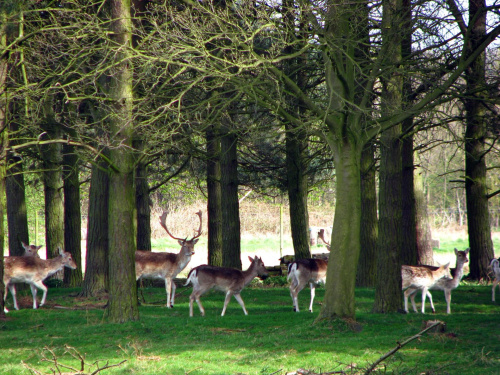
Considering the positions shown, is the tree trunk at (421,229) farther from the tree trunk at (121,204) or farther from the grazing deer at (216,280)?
the tree trunk at (121,204)

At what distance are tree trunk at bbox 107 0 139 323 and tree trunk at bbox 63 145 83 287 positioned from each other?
6.01m

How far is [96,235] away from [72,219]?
289 centimetres

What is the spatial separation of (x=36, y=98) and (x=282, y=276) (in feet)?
31.3

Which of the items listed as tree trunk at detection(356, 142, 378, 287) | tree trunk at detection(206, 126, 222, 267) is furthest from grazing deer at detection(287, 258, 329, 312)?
tree trunk at detection(206, 126, 222, 267)

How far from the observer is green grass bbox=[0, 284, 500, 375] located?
7.52m

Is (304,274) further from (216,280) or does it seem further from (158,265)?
(158,265)

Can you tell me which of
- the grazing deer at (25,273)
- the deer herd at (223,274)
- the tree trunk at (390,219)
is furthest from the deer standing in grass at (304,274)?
the grazing deer at (25,273)

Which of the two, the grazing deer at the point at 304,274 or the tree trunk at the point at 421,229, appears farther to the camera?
the tree trunk at the point at 421,229

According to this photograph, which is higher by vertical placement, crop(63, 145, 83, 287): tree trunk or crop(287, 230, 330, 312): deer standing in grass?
crop(63, 145, 83, 287): tree trunk

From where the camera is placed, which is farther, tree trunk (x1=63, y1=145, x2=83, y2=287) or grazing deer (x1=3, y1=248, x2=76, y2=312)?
tree trunk (x1=63, y1=145, x2=83, y2=287)

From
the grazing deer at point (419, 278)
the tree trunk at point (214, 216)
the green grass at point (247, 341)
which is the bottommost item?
the green grass at point (247, 341)

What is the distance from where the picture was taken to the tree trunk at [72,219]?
16531 mm

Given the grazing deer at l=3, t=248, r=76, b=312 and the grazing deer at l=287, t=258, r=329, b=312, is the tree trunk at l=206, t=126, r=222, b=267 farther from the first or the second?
the grazing deer at l=3, t=248, r=76, b=312

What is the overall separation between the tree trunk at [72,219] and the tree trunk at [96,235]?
241cm
